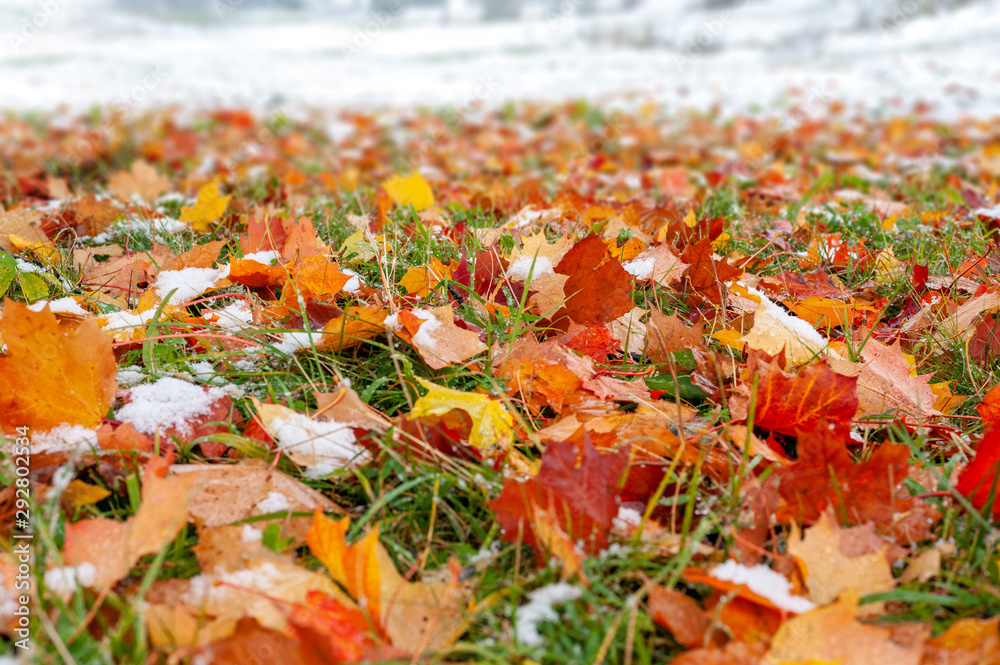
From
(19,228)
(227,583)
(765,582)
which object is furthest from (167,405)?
(19,228)

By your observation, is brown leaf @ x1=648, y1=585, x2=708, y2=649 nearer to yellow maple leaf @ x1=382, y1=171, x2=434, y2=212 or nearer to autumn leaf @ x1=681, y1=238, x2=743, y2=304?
autumn leaf @ x1=681, y1=238, x2=743, y2=304

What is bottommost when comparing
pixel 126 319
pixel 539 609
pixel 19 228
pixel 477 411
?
pixel 539 609

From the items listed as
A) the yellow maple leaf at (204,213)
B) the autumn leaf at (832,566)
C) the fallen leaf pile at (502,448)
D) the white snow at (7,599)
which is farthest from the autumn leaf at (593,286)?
the yellow maple leaf at (204,213)

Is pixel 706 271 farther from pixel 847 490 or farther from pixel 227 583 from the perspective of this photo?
pixel 227 583

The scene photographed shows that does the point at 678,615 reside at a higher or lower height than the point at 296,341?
lower

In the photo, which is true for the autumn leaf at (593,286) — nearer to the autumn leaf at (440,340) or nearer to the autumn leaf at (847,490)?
the autumn leaf at (440,340)

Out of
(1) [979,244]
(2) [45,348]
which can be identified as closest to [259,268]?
(2) [45,348]
